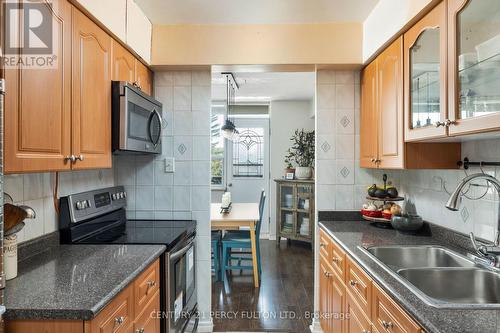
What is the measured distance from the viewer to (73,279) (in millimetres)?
1210

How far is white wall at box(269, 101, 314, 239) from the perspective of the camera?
16.8 ft

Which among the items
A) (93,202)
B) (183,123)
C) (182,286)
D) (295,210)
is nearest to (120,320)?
(182,286)

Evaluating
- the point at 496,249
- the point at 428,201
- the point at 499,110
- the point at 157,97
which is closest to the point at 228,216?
the point at 157,97

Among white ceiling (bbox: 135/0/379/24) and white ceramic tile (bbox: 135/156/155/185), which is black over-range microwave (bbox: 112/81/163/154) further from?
white ceiling (bbox: 135/0/379/24)

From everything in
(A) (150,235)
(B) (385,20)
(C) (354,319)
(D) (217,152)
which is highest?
(B) (385,20)

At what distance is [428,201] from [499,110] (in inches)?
42.1

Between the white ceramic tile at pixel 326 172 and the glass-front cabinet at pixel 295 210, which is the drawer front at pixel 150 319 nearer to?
the white ceramic tile at pixel 326 172

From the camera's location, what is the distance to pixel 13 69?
1.07 meters

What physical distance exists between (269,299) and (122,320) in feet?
6.37

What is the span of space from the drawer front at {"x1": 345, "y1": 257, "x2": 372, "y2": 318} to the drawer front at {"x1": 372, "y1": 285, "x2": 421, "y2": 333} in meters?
0.07

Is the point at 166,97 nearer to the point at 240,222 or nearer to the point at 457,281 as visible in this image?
the point at 240,222

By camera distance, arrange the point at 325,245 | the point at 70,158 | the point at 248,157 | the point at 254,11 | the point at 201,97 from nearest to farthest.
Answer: the point at 70,158 → the point at 254,11 → the point at 325,245 → the point at 201,97 → the point at 248,157

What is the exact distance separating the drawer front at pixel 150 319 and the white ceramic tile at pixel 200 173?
0.95 m

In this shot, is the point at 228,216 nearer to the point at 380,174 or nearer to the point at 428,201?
the point at 380,174
